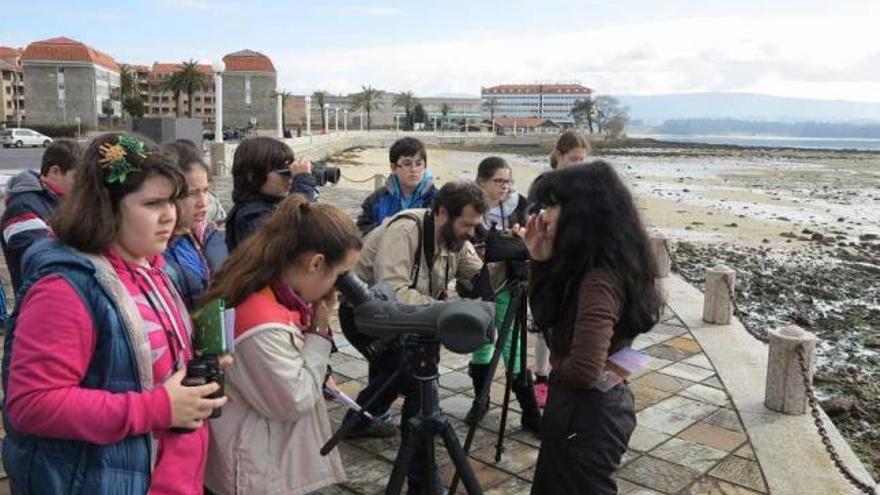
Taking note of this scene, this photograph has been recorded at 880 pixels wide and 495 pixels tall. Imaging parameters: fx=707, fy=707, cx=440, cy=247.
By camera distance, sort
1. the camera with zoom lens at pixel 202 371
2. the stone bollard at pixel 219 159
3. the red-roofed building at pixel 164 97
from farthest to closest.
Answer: the red-roofed building at pixel 164 97
the stone bollard at pixel 219 159
the camera with zoom lens at pixel 202 371

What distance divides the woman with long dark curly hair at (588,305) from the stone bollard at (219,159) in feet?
59.6

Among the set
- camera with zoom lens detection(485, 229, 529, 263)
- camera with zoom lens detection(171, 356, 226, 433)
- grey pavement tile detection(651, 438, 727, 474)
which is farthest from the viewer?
grey pavement tile detection(651, 438, 727, 474)

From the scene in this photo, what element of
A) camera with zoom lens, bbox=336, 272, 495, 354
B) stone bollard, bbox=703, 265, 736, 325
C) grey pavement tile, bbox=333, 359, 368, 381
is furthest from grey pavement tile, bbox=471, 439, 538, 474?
stone bollard, bbox=703, 265, 736, 325

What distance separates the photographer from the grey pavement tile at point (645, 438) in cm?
363

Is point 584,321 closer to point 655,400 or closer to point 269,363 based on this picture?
point 269,363

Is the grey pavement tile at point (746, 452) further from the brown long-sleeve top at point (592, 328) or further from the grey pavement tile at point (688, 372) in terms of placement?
the brown long-sleeve top at point (592, 328)

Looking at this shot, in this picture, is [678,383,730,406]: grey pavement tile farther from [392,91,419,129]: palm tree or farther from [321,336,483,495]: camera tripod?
[392,91,419,129]: palm tree

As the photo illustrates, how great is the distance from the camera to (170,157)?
68.9 inches

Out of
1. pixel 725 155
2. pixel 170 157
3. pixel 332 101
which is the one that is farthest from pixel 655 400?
pixel 332 101

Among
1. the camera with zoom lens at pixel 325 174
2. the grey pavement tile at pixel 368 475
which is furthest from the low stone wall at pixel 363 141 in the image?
the grey pavement tile at pixel 368 475

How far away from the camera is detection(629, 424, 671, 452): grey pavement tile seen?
3.63 m

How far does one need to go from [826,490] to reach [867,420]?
207cm

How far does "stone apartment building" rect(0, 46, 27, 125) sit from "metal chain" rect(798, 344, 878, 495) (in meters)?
73.2

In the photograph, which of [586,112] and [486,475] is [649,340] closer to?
[486,475]
